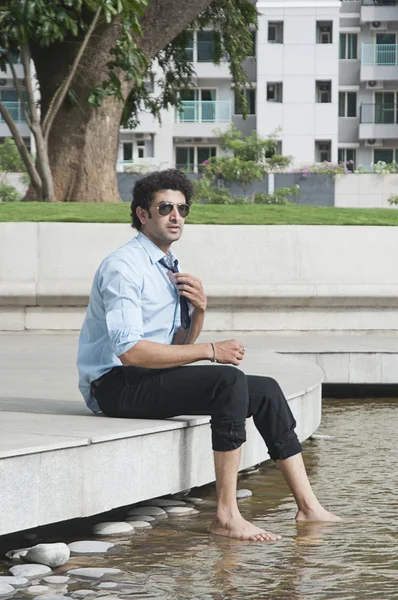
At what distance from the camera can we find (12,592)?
4.36 m

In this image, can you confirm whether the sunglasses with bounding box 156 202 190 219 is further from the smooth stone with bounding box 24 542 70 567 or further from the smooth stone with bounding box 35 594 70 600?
the smooth stone with bounding box 35 594 70 600

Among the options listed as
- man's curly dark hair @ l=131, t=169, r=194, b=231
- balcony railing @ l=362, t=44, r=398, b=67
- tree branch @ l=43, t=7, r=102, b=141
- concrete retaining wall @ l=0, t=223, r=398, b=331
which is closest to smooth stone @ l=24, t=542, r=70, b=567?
man's curly dark hair @ l=131, t=169, r=194, b=231

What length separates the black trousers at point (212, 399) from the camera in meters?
5.33

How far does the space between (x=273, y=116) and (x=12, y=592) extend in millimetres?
53510

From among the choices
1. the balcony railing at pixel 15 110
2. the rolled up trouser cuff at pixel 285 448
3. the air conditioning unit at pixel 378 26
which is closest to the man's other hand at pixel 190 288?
the rolled up trouser cuff at pixel 285 448

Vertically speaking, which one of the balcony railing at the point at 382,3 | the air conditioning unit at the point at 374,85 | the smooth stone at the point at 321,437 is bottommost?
the smooth stone at the point at 321,437

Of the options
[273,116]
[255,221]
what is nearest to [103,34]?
[255,221]

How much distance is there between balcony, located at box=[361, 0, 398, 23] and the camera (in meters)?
57.9

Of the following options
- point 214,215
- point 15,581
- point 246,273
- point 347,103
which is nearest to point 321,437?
point 15,581

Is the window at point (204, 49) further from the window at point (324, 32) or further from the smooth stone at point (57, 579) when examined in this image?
the smooth stone at point (57, 579)

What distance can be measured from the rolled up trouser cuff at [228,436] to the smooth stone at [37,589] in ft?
3.76

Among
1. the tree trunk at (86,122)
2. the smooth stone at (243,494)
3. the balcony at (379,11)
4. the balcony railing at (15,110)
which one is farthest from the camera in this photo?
the balcony railing at (15,110)

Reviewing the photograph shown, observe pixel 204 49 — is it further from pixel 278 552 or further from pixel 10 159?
pixel 278 552

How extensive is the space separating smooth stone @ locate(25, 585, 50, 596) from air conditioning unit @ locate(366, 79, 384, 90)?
183 ft
